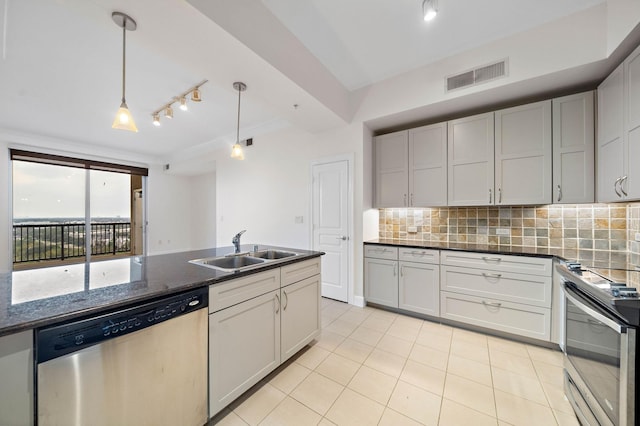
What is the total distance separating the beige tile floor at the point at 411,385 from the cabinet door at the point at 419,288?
1.05ft

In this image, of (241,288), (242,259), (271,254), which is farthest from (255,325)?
(271,254)

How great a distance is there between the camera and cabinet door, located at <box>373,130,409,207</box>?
3.13 metres

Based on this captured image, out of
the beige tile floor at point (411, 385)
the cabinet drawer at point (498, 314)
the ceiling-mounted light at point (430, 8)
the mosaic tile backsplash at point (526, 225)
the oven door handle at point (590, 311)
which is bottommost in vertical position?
the beige tile floor at point (411, 385)

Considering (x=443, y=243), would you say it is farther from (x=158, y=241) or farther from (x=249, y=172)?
(x=158, y=241)

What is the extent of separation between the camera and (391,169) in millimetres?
3232

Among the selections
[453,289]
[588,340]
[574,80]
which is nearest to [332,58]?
[574,80]

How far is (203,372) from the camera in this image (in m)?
1.32

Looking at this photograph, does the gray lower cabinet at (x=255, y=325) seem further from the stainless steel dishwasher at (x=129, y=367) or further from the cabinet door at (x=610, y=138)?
the cabinet door at (x=610, y=138)

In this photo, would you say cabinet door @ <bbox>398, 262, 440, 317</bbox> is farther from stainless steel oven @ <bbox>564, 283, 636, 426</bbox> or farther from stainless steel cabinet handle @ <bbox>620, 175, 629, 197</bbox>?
stainless steel cabinet handle @ <bbox>620, 175, 629, 197</bbox>

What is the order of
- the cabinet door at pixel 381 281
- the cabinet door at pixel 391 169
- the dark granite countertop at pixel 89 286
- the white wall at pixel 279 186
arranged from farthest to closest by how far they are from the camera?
the white wall at pixel 279 186 → the cabinet door at pixel 391 169 → the cabinet door at pixel 381 281 → the dark granite countertop at pixel 89 286

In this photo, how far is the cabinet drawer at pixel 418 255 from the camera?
2669mm

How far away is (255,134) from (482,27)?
3.54m

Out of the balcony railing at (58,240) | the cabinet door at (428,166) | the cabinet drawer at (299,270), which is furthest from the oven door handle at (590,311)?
the balcony railing at (58,240)

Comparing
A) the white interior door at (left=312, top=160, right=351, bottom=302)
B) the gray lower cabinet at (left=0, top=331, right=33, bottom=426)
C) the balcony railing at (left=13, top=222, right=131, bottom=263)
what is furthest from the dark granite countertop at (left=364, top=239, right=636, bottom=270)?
the balcony railing at (left=13, top=222, right=131, bottom=263)
